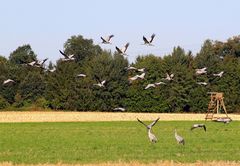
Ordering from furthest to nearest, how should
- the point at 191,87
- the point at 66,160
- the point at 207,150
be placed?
1. the point at 191,87
2. the point at 207,150
3. the point at 66,160

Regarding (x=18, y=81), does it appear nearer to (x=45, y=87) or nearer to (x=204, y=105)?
(x=45, y=87)

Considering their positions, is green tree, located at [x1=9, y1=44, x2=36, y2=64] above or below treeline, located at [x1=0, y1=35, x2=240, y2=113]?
above

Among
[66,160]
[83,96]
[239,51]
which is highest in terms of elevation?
[239,51]

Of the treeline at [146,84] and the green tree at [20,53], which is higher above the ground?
the green tree at [20,53]

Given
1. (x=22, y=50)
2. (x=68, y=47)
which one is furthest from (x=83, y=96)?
(x=22, y=50)

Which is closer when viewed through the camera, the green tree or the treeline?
the treeline

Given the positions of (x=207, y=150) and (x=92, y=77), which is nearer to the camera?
(x=207, y=150)

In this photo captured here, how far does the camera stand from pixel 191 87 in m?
96.2

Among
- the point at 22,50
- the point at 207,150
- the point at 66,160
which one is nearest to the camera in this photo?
the point at 66,160

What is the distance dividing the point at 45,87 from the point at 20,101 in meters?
4.99

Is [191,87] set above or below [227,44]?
below

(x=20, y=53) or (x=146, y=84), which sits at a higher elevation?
(x=20, y=53)

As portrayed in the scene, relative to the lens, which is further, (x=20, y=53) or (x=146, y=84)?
(x=20, y=53)

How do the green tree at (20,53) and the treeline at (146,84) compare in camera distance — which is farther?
the green tree at (20,53)
